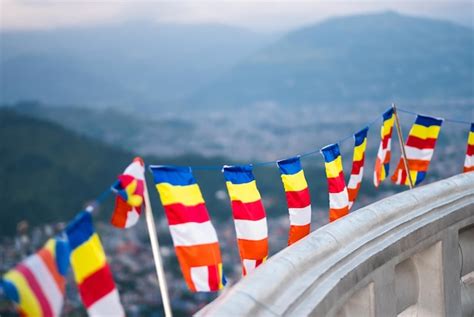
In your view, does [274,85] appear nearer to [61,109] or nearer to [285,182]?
[61,109]

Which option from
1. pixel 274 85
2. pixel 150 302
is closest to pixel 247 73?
pixel 274 85

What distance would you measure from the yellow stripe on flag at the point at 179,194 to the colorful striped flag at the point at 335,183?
2847mm

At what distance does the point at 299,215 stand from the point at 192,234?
228cm

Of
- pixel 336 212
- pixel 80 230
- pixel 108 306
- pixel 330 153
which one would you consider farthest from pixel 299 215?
pixel 80 230

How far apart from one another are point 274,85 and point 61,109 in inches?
2059

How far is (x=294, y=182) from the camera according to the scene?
8.45 meters

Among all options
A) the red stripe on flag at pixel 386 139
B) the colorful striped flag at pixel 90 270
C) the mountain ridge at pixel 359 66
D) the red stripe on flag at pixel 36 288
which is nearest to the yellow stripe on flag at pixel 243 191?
the colorful striped flag at pixel 90 270

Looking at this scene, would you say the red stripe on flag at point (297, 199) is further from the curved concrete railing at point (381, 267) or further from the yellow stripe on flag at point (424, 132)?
the yellow stripe on flag at point (424, 132)

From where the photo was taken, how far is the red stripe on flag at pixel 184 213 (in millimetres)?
6391

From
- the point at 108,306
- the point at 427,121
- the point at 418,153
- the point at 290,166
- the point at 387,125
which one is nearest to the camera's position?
the point at 108,306

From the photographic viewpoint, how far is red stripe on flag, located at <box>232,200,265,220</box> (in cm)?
749

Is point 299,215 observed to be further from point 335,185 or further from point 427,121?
point 427,121

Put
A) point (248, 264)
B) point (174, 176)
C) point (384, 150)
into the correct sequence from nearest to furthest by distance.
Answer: point (174, 176), point (248, 264), point (384, 150)

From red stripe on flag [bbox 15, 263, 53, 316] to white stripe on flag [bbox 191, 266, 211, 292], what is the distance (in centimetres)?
236
